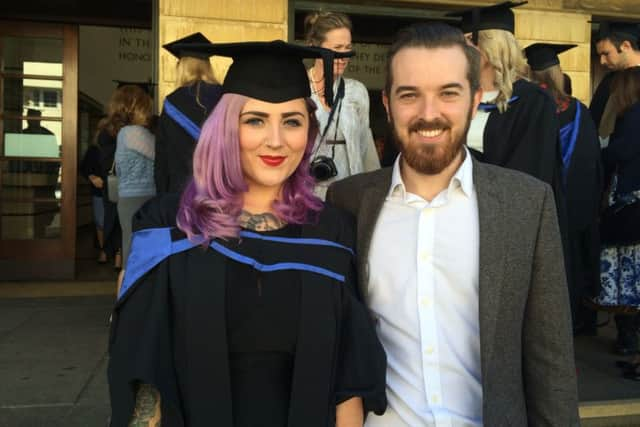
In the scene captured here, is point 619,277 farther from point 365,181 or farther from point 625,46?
point 365,181

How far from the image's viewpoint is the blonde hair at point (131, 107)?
4.88m

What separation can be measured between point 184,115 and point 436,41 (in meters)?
2.27

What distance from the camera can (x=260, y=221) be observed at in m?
1.76

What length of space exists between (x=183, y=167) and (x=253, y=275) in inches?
88.9

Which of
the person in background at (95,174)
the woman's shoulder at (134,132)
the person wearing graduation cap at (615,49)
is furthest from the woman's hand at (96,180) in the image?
the person wearing graduation cap at (615,49)

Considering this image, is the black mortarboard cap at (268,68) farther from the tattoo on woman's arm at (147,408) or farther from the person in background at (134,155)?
the person in background at (134,155)

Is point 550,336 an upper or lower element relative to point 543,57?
lower

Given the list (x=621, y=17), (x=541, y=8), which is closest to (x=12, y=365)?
(x=541, y=8)

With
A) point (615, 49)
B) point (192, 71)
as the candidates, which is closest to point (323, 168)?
point (192, 71)

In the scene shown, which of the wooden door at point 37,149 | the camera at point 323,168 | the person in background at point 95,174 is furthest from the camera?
the person in background at point 95,174

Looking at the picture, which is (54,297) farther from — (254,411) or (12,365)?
(254,411)

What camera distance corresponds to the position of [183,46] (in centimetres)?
182

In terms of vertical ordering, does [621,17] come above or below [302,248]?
above

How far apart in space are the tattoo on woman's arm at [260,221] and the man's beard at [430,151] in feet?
1.29
